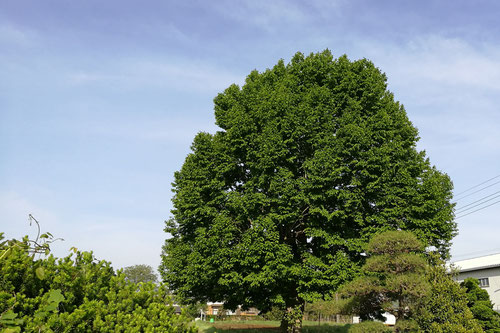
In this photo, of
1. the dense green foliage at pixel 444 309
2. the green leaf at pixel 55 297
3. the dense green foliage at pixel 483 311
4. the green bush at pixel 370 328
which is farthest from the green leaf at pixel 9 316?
the dense green foliage at pixel 483 311

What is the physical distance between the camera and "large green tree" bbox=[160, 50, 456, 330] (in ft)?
61.7

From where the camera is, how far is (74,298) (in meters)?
3.64

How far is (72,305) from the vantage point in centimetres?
361

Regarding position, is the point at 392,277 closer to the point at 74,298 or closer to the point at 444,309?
the point at 444,309

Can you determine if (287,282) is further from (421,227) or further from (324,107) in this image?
(324,107)

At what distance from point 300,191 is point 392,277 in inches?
237

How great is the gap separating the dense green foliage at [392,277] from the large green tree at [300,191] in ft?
5.89

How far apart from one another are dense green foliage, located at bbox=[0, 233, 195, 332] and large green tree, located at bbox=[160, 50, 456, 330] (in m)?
14.3

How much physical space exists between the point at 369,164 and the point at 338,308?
295 inches

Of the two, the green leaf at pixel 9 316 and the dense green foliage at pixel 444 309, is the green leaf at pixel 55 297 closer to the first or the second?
the green leaf at pixel 9 316

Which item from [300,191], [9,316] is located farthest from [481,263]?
[9,316]

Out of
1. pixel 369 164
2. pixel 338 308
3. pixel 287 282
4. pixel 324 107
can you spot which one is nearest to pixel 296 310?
pixel 287 282

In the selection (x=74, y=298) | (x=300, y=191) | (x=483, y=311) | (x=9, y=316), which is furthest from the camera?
(x=483, y=311)

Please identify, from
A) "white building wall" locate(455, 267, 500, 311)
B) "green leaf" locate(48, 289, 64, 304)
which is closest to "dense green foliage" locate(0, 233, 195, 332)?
"green leaf" locate(48, 289, 64, 304)
